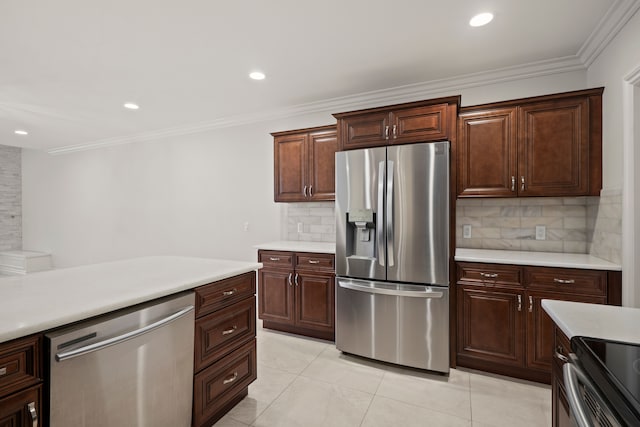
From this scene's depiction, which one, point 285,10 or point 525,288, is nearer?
point 285,10

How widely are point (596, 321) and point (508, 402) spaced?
1310mm

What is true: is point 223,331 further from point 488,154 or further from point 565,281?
point 488,154

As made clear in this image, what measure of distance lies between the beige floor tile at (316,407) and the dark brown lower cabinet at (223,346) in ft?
0.88

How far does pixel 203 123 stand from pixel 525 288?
4415mm

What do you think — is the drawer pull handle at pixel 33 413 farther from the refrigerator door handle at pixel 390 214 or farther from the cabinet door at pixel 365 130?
the cabinet door at pixel 365 130

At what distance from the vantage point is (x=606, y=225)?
7.67 ft

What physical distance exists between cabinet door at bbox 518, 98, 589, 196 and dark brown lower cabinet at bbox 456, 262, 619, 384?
0.70 m

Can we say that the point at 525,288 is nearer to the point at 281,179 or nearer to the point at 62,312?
the point at 281,179

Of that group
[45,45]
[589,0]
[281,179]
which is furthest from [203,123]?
[589,0]

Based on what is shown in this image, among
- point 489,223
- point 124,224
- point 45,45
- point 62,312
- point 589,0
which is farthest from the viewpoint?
point 124,224

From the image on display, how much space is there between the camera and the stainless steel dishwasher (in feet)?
3.75

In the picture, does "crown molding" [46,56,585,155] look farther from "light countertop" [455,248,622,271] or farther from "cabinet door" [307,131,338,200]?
"light countertop" [455,248,622,271]

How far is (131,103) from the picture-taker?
3.81 metres

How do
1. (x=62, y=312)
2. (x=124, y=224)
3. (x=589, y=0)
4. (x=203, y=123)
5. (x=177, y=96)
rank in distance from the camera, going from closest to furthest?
(x=62, y=312) → (x=589, y=0) → (x=177, y=96) → (x=203, y=123) → (x=124, y=224)
